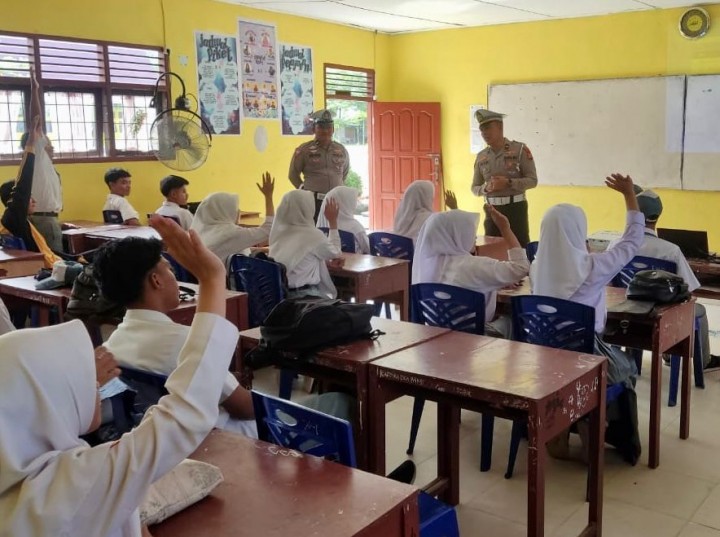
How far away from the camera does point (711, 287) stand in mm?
4270

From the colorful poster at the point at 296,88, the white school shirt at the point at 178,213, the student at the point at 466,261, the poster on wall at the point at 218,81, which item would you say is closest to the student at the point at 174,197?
the white school shirt at the point at 178,213

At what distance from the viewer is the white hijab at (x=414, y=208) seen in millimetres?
5453

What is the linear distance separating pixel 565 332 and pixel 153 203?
5110 mm

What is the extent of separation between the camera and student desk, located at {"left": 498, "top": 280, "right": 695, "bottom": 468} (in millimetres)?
3092

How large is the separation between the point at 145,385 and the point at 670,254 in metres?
2.86

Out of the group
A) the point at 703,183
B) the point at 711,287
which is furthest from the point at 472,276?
the point at 703,183

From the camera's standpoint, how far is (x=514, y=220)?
231 inches

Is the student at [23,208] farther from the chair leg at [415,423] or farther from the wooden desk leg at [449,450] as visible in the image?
the wooden desk leg at [449,450]

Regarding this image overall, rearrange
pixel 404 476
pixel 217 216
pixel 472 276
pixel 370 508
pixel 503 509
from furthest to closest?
pixel 217 216 → pixel 472 276 → pixel 503 509 → pixel 404 476 → pixel 370 508

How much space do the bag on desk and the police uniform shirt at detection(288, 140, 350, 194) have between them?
3.74 meters

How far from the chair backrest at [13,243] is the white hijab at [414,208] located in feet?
8.53

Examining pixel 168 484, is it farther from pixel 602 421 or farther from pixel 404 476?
pixel 602 421

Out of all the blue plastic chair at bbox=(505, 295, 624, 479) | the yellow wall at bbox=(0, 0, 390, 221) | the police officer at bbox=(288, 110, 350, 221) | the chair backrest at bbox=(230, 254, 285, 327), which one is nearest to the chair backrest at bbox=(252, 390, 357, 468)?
the blue plastic chair at bbox=(505, 295, 624, 479)

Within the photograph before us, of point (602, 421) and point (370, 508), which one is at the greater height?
point (370, 508)
